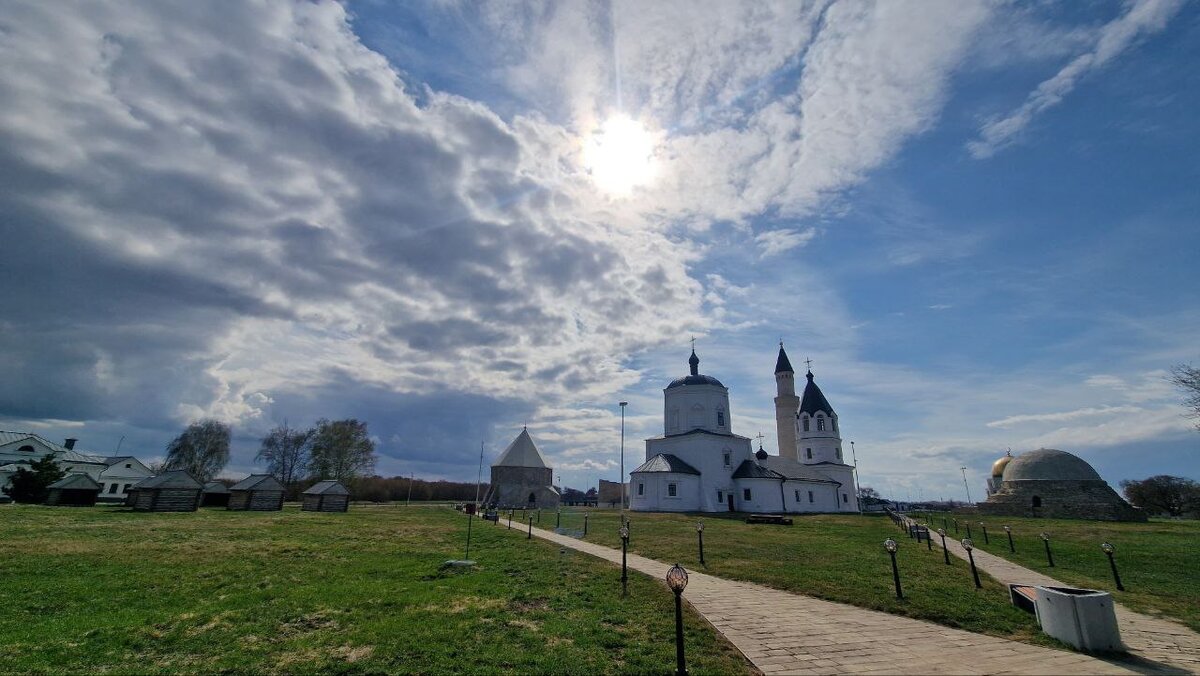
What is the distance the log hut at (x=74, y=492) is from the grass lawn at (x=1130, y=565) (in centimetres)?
6880

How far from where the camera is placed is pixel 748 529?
97.0 feet

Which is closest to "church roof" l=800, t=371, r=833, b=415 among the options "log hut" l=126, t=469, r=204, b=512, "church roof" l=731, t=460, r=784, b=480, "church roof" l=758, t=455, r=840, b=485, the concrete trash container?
"church roof" l=758, t=455, r=840, b=485

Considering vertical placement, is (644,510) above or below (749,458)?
below

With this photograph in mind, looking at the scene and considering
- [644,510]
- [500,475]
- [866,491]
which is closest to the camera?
[644,510]

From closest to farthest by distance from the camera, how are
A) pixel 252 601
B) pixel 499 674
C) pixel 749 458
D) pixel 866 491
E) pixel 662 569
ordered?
pixel 499 674 < pixel 252 601 < pixel 662 569 < pixel 749 458 < pixel 866 491

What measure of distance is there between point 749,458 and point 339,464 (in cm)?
5097

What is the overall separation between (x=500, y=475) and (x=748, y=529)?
114ft

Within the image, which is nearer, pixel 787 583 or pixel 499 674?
pixel 499 674

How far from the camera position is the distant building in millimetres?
56125

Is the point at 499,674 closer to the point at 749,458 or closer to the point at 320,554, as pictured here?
the point at 320,554

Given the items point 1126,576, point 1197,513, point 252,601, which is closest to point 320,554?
point 252,601

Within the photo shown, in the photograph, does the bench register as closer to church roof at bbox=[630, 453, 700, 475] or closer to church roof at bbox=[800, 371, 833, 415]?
church roof at bbox=[630, 453, 700, 475]

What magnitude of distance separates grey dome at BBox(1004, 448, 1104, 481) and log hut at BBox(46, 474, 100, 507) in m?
91.1

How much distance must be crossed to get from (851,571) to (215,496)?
189 ft
